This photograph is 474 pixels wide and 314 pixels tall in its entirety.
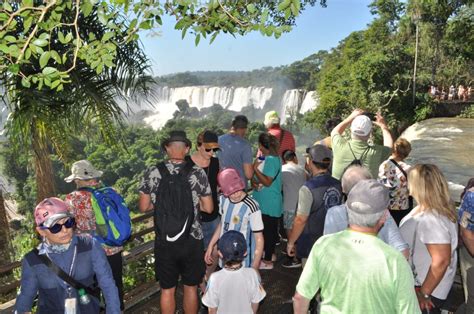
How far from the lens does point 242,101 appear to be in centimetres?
5800

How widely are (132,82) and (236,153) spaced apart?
2713 mm

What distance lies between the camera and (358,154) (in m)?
3.84

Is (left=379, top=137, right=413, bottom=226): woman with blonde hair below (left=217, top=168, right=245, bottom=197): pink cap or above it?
below

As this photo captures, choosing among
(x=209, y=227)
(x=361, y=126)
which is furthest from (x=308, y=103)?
(x=209, y=227)

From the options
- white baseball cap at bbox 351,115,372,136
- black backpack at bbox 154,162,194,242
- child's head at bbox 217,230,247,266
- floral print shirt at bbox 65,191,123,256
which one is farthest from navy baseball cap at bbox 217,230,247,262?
white baseball cap at bbox 351,115,372,136

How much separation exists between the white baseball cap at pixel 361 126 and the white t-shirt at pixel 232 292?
1.81m

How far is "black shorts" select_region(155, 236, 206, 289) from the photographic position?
311 centimetres

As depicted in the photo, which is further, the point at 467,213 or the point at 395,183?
the point at 395,183

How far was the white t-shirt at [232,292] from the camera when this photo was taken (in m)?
2.57

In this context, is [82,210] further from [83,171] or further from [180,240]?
[180,240]

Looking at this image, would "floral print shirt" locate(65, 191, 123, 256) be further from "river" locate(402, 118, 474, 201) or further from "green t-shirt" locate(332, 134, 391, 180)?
"river" locate(402, 118, 474, 201)

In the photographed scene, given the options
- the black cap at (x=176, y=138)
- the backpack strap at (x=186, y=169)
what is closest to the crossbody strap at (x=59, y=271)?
the backpack strap at (x=186, y=169)

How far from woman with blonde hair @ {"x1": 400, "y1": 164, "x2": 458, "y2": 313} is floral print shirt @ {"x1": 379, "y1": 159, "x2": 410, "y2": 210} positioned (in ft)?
3.78

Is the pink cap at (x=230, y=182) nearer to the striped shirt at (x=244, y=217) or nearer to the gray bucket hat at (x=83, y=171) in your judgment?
the striped shirt at (x=244, y=217)
